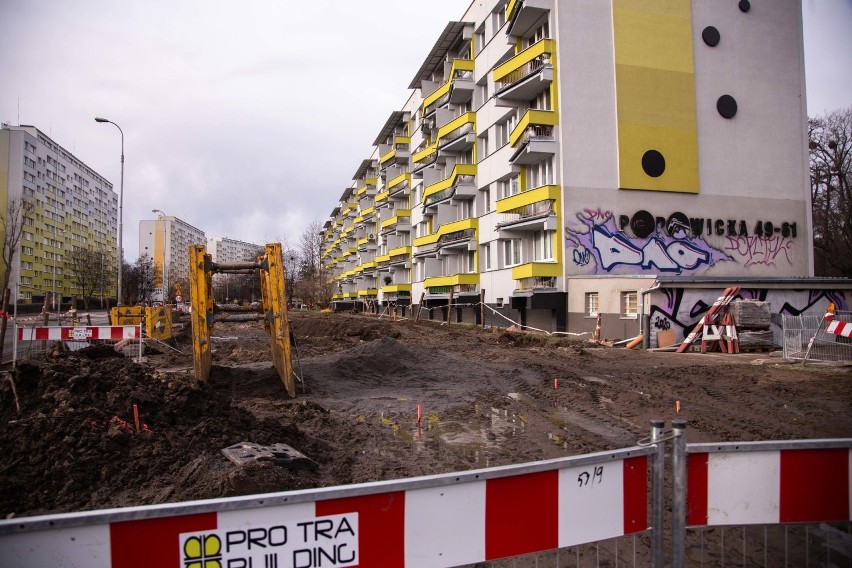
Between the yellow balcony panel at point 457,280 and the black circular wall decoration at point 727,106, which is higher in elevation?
the black circular wall decoration at point 727,106

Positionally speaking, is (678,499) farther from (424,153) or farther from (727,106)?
(424,153)

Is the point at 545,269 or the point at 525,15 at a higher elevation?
the point at 525,15

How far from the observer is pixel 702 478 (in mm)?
2842

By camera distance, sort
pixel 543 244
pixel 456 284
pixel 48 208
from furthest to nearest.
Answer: pixel 48 208 → pixel 456 284 → pixel 543 244

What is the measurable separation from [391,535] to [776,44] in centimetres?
3950

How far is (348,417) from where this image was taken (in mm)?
9289

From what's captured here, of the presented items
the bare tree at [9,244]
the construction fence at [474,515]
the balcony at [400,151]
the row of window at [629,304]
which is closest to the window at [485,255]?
the row of window at [629,304]

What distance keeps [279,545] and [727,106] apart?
3529 cm

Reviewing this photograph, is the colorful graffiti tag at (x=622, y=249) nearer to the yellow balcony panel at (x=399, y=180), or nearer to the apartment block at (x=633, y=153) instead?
the apartment block at (x=633, y=153)

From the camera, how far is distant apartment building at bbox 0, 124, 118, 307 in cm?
7106

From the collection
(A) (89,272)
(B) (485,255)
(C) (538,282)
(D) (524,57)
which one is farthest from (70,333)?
(A) (89,272)

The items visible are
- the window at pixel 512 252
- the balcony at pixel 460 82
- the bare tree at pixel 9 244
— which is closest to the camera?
the bare tree at pixel 9 244

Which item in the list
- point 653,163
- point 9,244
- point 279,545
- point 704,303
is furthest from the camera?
point 9,244

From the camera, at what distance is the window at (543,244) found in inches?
1107
